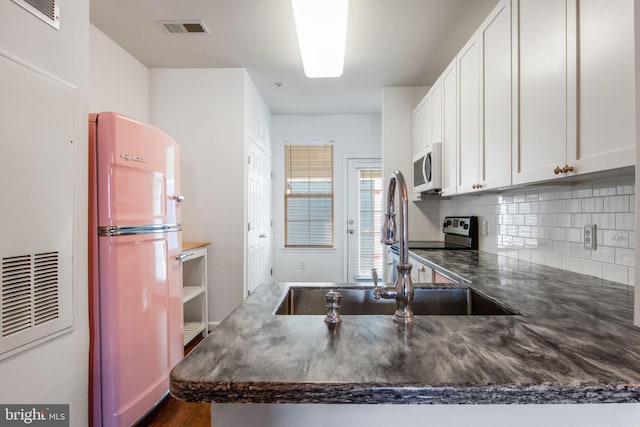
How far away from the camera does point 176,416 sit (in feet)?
5.90

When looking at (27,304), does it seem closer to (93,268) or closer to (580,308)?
(93,268)

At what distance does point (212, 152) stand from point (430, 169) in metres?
2.07

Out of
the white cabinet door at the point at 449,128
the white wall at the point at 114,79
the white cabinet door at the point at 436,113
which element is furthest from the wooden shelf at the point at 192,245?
the white cabinet door at the point at 436,113

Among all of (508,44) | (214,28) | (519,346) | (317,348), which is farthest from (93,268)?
(508,44)

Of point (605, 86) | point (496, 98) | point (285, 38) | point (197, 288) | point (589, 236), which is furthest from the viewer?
point (197, 288)

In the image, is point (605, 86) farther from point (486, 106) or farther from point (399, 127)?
point (399, 127)

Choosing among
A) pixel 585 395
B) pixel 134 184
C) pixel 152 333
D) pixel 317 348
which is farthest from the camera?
pixel 152 333

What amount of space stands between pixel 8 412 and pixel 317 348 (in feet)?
4.16

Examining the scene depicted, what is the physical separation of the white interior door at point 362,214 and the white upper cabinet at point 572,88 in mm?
2954

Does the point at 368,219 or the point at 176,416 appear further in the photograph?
the point at 368,219

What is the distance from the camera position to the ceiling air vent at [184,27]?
2287mm

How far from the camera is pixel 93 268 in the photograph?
1.47 m

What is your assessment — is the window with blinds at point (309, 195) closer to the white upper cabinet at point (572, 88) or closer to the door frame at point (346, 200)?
the door frame at point (346, 200)

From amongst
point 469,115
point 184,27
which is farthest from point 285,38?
point 469,115
